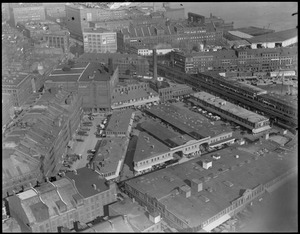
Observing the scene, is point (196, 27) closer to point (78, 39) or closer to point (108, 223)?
point (78, 39)

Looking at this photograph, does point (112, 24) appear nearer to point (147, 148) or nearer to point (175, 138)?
point (175, 138)

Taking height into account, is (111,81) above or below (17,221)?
above

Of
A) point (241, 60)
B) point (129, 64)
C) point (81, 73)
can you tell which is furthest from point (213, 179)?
point (241, 60)

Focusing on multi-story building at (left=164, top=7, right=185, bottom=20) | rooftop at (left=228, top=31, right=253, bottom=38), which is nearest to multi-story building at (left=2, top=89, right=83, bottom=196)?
rooftop at (left=228, top=31, right=253, bottom=38)

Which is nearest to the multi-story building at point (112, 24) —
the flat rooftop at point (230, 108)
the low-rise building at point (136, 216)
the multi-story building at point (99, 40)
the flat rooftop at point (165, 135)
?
the multi-story building at point (99, 40)

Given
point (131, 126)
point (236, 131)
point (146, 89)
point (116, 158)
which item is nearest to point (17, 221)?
point (116, 158)

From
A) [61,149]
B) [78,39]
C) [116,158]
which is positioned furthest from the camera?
[78,39]

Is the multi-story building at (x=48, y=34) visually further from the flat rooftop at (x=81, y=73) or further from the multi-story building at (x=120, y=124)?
the multi-story building at (x=120, y=124)
